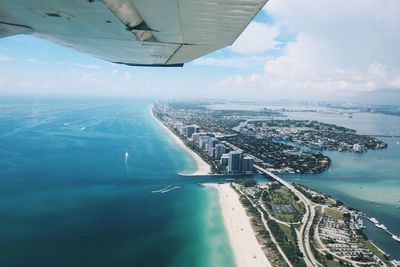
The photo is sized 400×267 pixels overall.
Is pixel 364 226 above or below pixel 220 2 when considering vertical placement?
below

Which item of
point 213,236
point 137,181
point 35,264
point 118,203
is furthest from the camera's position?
point 137,181

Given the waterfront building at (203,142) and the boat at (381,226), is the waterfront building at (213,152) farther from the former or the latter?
the boat at (381,226)

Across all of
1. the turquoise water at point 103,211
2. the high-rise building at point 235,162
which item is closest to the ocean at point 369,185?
the high-rise building at point 235,162

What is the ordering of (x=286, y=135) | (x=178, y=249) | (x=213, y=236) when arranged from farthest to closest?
(x=286, y=135) < (x=213, y=236) < (x=178, y=249)

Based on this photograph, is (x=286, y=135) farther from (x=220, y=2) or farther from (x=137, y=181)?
(x=220, y=2)

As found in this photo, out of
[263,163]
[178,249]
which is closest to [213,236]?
[178,249]

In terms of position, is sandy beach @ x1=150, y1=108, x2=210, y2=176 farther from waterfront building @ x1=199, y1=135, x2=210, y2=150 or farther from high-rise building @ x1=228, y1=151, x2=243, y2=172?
high-rise building @ x1=228, y1=151, x2=243, y2=172

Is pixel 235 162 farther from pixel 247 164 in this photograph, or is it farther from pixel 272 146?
pixel 272 146
